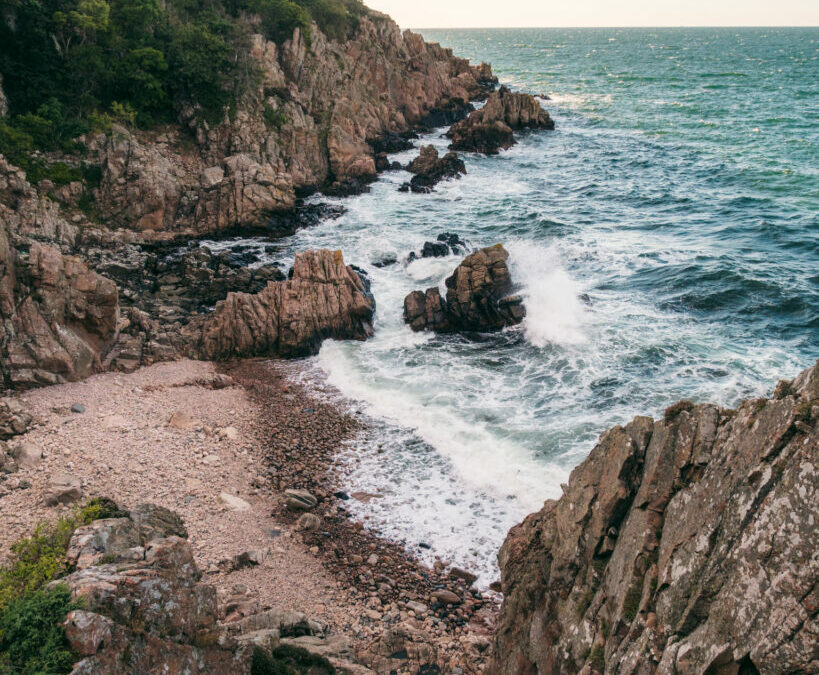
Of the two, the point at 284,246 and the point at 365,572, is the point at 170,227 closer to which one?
the point at 284,246

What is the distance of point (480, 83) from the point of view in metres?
98.2

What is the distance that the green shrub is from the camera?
823 centimetres

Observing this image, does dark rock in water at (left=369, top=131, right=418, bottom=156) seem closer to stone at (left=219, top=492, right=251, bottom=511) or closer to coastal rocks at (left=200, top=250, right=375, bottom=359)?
coastal rocks at (left=200, top=250, right=375, bottom=359)

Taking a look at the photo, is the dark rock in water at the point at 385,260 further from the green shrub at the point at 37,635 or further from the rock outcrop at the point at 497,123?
the rock outcrop at the point at 497,123

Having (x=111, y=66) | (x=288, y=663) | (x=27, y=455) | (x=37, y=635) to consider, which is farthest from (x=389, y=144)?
(x=37, y=635)

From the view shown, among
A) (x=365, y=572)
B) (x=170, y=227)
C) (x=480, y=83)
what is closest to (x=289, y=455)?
(x=365, y=572)

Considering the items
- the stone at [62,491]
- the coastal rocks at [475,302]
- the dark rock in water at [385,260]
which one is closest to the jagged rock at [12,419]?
the stone at [62,491]

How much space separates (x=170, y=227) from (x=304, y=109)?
1909 centimetres

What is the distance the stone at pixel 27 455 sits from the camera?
51.9ft

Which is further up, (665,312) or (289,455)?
(665,312)

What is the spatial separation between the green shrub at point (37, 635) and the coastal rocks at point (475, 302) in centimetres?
2155

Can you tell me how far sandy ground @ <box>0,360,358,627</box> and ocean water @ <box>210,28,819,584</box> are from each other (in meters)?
3.04

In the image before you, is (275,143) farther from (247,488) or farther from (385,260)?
(247,488)

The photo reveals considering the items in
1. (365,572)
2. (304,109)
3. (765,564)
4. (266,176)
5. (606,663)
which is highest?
(304,109)
